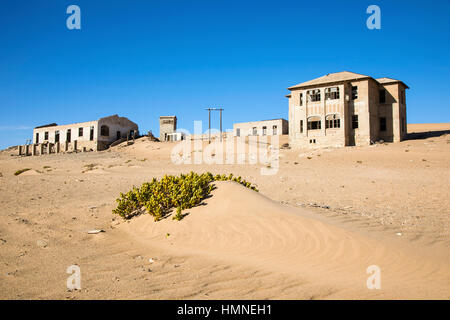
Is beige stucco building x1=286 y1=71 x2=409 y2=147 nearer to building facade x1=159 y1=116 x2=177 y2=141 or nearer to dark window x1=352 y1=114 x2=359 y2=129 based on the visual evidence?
dark window x1=352 y1=114 x2=359 y2=129

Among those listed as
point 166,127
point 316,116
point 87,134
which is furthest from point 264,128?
point 87,134

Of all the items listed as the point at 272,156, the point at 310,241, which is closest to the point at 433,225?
the point at 310,241

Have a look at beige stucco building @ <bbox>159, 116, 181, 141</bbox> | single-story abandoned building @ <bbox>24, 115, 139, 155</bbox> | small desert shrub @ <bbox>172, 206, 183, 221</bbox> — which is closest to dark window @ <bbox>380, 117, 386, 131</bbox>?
beige stucco building @ <bbox>159, 116, 181, 141</bbox>

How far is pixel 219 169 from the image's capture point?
20953 mm

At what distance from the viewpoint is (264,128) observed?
48531 mm

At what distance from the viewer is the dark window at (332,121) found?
3031cm

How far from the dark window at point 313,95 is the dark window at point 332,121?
2.53 metres

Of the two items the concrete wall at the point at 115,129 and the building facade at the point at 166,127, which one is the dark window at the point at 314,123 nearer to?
the building facade at the point at 166,127

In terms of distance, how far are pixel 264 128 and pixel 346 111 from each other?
1947cm

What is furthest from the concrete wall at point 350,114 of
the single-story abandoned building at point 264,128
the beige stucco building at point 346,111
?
the single-story abandoned building at point 264,128

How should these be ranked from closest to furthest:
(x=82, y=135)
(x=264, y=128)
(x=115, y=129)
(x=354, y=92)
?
1. (x=354, y=92)
2. (x=82, y=135)
3. (x=115, y=129)
4. (x=264, y=128)

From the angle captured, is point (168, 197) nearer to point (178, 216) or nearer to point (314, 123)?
point (178, 216)
